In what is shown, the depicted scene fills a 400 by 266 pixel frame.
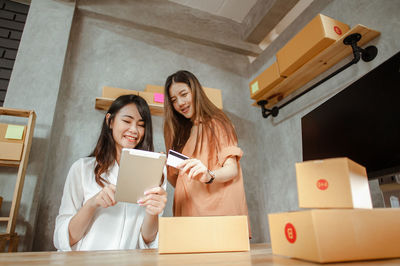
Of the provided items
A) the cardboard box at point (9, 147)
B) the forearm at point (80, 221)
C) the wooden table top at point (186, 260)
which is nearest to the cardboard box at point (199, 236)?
the wooden table top at point (186, 260)

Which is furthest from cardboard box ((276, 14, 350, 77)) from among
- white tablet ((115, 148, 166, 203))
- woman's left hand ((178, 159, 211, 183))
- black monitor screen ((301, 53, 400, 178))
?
white tablet ((115, 148, 166, 203))

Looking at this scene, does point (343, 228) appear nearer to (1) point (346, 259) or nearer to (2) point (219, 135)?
(1) point (346, 259)

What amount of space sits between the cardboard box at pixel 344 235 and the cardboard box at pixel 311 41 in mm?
1519

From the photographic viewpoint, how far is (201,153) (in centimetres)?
133

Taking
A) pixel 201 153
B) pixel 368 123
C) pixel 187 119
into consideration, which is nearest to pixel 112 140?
pixel 187 119

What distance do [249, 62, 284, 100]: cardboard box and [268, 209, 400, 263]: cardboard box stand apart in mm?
1736

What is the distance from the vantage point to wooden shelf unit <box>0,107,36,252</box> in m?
1.48

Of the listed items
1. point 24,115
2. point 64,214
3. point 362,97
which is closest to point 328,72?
point 362,97

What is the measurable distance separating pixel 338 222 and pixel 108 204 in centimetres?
91

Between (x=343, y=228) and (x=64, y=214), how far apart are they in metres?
1.19

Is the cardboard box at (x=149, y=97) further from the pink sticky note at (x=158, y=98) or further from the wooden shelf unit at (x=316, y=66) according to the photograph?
the wooden shelf unit at (x=316, y=66)

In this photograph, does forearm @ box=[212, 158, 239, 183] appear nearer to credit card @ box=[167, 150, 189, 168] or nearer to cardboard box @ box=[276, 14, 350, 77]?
credit card @ box=[167, 150, 189, 168]

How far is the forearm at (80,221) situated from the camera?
1.10 meters

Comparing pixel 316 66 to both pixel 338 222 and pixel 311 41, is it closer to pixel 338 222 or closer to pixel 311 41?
pixel 311 41
